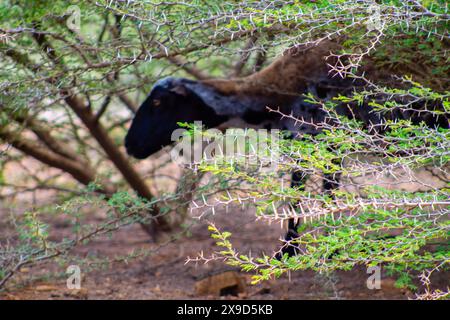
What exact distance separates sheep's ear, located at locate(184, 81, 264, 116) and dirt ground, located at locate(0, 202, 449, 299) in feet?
3.04

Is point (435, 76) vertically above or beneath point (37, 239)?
above

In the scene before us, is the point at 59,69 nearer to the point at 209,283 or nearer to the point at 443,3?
the point at 209,283

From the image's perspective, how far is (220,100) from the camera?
17.0 ft

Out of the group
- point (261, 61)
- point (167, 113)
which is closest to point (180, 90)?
point (167, 113)

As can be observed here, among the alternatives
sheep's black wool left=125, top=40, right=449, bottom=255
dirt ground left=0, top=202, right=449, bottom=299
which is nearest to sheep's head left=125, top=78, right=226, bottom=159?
sheep's black wool left=125, top=40, right=449, bottom=255

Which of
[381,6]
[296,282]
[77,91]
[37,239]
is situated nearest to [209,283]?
[296,282]

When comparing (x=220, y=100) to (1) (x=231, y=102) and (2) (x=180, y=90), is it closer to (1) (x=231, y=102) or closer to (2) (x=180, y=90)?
(1) (x=231, y=102)

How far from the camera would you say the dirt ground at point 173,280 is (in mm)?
5055

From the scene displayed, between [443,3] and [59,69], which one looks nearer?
[443,3]

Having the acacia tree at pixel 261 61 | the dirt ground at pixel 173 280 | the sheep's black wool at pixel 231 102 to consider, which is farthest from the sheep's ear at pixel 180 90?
the dirt ground at pixel 173 280
